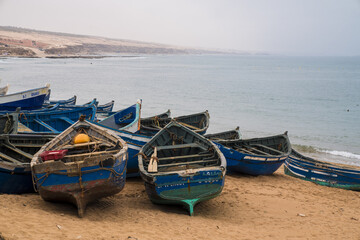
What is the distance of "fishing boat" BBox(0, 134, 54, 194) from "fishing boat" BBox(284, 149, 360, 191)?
33.2ft

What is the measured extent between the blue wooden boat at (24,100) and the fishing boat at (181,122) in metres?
7.56

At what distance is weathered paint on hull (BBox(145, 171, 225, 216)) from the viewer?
8.20 metres

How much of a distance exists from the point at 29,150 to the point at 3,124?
4.60ft

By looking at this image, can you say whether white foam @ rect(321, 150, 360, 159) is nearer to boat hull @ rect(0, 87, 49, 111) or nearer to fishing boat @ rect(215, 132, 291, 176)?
fishing boat @ rect(215, 132, 291, 176)

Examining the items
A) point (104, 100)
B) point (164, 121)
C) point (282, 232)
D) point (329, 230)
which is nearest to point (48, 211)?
point (282, 232)

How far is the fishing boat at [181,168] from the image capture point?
8234 mm

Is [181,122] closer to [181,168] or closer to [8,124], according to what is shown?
[181,168]

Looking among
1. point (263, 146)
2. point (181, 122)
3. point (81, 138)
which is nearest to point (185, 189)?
point (81, 138)

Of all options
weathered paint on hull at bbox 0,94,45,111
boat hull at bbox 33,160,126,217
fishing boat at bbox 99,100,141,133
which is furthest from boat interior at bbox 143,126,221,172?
weathered paint on hull at bbox 0,94,45,111

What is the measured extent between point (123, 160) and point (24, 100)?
13.0 m

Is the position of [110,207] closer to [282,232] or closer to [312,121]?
[282,232]

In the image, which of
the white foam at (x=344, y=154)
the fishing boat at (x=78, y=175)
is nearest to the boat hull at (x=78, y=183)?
the fishing boat at (x=78, y=175)

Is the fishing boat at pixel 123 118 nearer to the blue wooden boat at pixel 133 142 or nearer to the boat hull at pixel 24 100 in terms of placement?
the blue wooden boat at pixel 133 142

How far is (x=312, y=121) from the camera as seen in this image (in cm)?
3153
